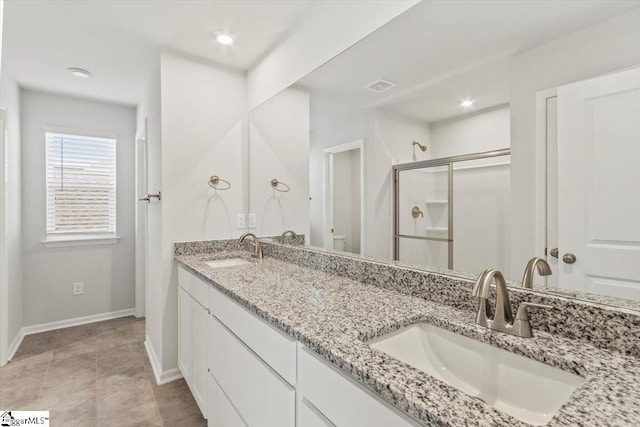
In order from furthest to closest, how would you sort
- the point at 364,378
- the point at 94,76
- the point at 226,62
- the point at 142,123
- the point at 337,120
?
the point at 142,123, the point at 94,76, the point at 226,62, the point at 337,120, the point at 364,378

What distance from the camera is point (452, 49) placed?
1.15 m

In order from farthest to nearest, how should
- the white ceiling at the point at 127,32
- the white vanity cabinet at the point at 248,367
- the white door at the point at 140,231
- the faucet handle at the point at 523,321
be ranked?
the white door at the point at 140,231, the white ceiling at the point at 127,32, the white vanity cabinet at the point at 248,367, the faucet handle at the point at 523,321

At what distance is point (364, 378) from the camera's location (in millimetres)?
684

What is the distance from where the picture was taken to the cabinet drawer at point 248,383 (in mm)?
991

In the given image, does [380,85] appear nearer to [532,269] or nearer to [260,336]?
[532,269]

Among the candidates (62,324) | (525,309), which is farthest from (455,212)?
(62,324)

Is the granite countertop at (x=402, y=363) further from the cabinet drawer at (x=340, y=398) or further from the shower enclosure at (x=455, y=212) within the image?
the shower enclosure at (x=455, y=212)

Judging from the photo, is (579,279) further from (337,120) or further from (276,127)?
(276,127)

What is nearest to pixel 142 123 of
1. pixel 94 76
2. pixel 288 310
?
A: pixel 94 76

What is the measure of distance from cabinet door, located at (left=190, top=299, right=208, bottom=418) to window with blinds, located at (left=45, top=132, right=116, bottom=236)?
225 cm

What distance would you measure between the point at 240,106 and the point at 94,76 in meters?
1.33

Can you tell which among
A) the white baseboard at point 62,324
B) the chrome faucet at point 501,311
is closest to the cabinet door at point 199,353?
the chrome faucet at point 501,311

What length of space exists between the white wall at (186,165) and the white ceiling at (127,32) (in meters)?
0.18

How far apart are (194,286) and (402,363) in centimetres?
148
